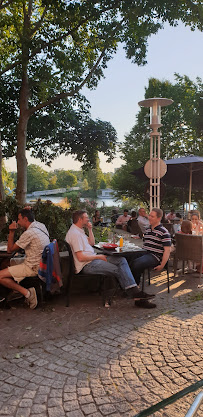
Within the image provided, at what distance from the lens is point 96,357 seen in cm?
330

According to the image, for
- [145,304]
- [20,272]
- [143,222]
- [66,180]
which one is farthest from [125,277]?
[66,180]

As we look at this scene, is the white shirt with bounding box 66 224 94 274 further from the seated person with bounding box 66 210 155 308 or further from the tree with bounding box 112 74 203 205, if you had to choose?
the tree with bounding box 112 74 203 205

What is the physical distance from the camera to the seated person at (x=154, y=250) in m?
5.27

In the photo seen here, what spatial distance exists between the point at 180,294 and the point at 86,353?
99.5 inches

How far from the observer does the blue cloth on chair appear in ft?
14.7

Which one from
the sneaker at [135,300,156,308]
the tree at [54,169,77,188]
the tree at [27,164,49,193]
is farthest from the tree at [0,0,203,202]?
the tree at [54,169,77,188]

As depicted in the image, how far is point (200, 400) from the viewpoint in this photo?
1.16m

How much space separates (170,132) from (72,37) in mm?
14325

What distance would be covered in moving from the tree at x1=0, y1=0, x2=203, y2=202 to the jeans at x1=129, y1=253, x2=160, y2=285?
6072 mm

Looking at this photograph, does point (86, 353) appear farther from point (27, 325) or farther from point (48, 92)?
point (48, 92)

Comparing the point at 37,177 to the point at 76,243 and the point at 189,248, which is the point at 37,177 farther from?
the point at 76,243

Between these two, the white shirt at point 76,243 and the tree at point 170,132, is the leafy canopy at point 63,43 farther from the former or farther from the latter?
the tree at point 170,132

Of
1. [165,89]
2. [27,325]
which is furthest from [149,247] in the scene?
[165,89]

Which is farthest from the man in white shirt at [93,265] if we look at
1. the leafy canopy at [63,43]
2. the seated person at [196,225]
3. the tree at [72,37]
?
the leafy canopy at [63,43]
